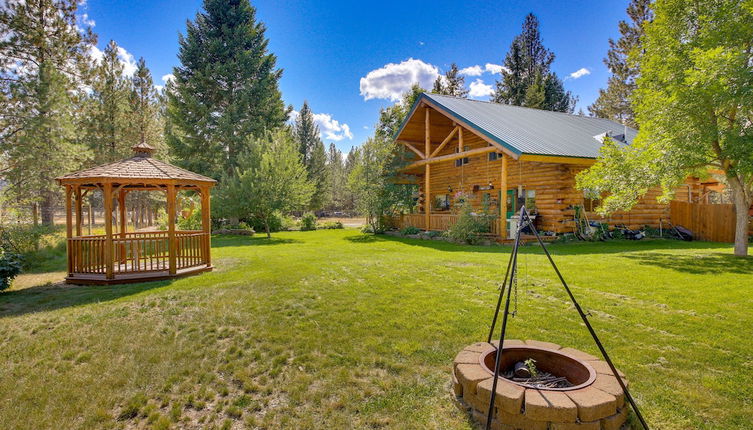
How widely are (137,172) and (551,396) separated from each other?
32.0 feet

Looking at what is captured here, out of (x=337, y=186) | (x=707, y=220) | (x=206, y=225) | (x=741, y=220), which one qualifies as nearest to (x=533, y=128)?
(x=707, y=220)

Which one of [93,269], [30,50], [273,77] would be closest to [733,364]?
[93,269]

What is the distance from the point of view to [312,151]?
42312 mm

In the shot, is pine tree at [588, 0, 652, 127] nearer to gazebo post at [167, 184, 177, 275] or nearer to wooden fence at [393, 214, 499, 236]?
wooden fence at [393, 214, 499, 236]

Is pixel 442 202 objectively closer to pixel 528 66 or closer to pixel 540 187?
pixel 540 187

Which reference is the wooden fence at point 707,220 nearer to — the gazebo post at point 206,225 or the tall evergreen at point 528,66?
the gazebo post at point 206,225

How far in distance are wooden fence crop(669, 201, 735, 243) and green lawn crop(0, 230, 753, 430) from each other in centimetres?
904

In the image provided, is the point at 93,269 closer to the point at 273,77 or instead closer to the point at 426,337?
the point at 426,337

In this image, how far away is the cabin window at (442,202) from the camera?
20820 mm

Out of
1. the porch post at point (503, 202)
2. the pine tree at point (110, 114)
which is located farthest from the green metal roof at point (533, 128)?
the pine tree at point (110, 114)

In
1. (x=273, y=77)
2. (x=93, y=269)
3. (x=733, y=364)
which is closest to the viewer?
(x=733, y=364)

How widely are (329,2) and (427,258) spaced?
1316cm

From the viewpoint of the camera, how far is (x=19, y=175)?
50.5 ft

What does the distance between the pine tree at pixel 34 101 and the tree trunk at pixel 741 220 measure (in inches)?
976
